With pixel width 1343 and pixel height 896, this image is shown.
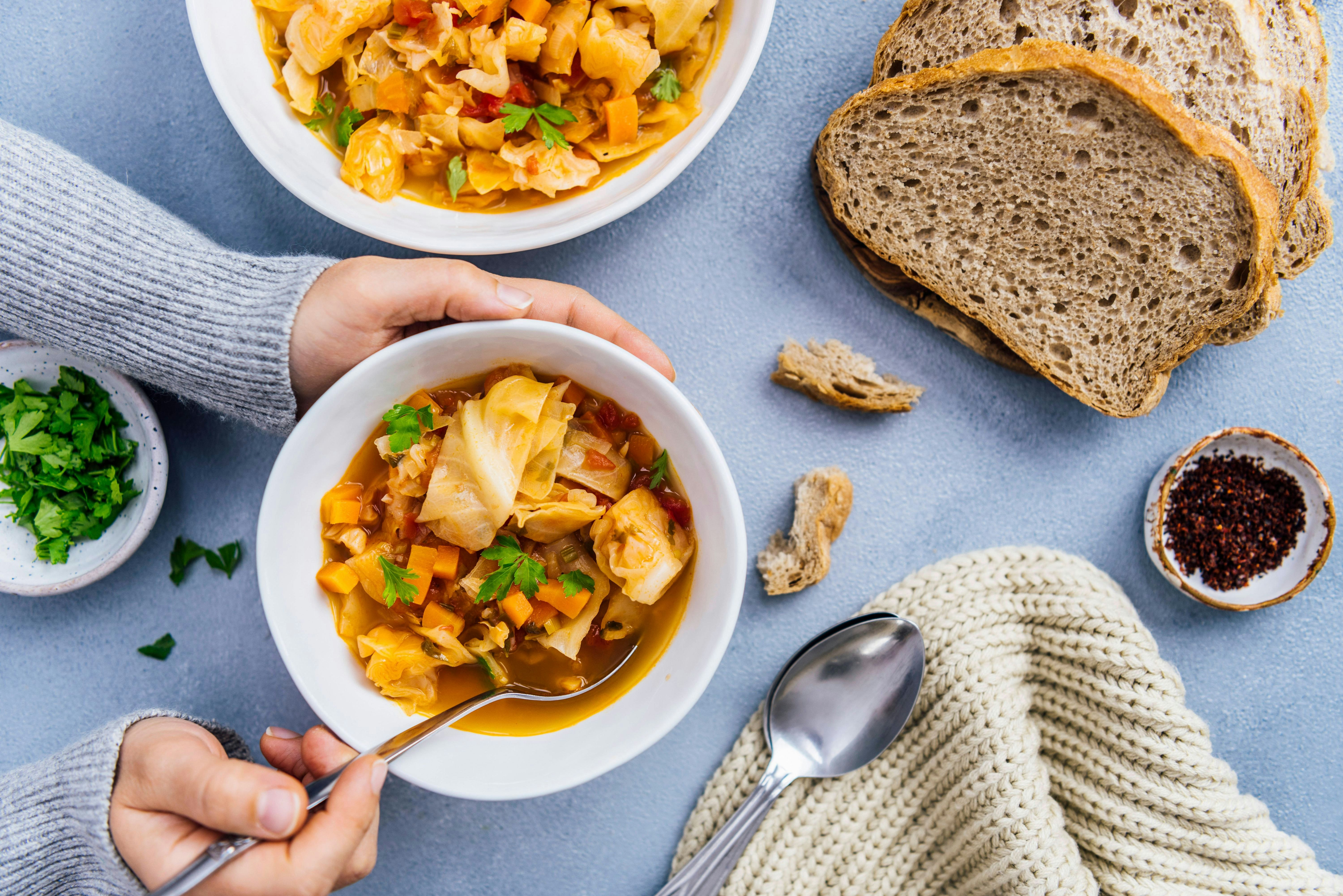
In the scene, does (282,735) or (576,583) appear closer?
(576,583)

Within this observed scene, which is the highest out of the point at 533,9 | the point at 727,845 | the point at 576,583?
the point at 533,9

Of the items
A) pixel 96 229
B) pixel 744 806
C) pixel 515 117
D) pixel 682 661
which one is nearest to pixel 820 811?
pixel 744 806

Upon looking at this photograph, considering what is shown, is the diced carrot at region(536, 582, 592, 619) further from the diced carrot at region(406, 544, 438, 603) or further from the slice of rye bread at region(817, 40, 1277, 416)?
the slice of rye bread at region(817, 40, 1277, 416)

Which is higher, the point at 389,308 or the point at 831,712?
the point at 389,308

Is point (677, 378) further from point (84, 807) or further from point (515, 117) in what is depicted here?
point (84, 807)

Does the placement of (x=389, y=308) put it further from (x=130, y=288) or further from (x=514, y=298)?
(x=130, y=288)

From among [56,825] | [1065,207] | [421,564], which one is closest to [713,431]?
[421,564]


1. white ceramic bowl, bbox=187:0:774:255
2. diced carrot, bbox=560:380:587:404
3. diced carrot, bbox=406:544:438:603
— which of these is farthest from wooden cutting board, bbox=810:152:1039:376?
diced carrot, bbox=406:544:438:603
